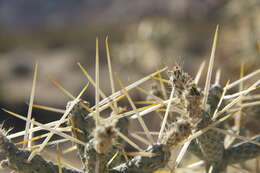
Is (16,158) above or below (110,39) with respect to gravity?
above

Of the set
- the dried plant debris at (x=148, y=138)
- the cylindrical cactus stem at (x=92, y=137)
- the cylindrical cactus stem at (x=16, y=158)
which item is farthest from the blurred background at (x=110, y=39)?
the cylindrical cactus stem at (x=16, y=158)

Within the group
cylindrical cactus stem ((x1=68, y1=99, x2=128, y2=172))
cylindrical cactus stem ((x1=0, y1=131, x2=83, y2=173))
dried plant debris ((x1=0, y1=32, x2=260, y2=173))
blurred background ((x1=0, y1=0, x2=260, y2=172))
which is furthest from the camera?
blurred background ((x1=0, y1=0, x2=260, y2=172))

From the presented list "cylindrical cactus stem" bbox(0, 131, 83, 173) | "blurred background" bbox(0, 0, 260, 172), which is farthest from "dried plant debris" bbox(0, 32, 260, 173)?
"blurred background" bbox(0, 0, 260, 172)

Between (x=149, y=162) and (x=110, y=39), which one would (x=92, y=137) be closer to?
(x=149, y=162)

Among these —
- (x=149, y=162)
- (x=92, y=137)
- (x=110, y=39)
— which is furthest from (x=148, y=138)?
(x=110, y=39)

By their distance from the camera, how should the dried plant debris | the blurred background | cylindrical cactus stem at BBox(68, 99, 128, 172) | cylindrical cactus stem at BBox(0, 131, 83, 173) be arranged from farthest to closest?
the blurred background, cylindrical cactus stem at BBox(0, 131, 83, 173), the dried plant debris, cylindrical cactus stem at BBox(68, 99, 128, 172)

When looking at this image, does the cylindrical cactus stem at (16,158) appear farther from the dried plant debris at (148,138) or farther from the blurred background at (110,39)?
the blurred background at (110,39)

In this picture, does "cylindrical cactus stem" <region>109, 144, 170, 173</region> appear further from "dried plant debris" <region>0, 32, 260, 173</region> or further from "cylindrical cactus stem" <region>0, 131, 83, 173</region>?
"cylindrical cactus stem" <region>0, 131, 83, 173</region>

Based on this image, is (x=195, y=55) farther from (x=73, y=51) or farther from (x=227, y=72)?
(x=73, y=51)
